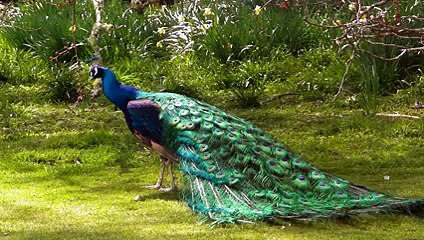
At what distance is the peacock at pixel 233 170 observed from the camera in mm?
4590

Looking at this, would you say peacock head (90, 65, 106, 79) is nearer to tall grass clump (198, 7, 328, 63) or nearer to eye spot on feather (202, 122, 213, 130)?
eye spot on feather (202, 122, 213, 130)

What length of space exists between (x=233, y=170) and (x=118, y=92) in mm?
1129

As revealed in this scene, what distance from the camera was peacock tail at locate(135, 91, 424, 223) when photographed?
4.58 meters

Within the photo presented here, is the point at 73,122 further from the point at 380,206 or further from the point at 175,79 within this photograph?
the point at 380,206

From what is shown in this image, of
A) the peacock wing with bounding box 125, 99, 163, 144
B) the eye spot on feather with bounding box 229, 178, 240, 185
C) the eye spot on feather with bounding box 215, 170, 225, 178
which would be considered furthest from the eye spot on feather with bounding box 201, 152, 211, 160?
the peacock wing with bounding box 125, 99, 163, 144

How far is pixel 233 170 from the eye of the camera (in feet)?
16.1

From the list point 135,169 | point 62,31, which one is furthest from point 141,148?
point 62,31

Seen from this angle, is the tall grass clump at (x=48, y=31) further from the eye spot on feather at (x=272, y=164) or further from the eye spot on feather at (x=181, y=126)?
the eye spot on feather at (x=272, y=164)

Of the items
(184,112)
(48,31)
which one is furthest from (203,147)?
(48,31)

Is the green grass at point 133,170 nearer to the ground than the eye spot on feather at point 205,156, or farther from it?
nearer to the ground

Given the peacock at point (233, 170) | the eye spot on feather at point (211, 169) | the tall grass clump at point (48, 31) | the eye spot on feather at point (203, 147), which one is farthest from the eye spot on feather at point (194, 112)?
the tall grass clump at point (48, 31)

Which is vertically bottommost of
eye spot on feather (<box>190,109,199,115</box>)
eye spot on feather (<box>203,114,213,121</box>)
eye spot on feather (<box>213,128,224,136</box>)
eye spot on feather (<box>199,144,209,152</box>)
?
eye spot on feather (<box>199,144,209,152</box>)

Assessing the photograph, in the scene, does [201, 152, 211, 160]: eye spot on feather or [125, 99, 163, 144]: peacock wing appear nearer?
[201, 152, 211, 160]: eye spot on feather

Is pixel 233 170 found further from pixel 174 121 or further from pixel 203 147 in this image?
pixel 174 121
